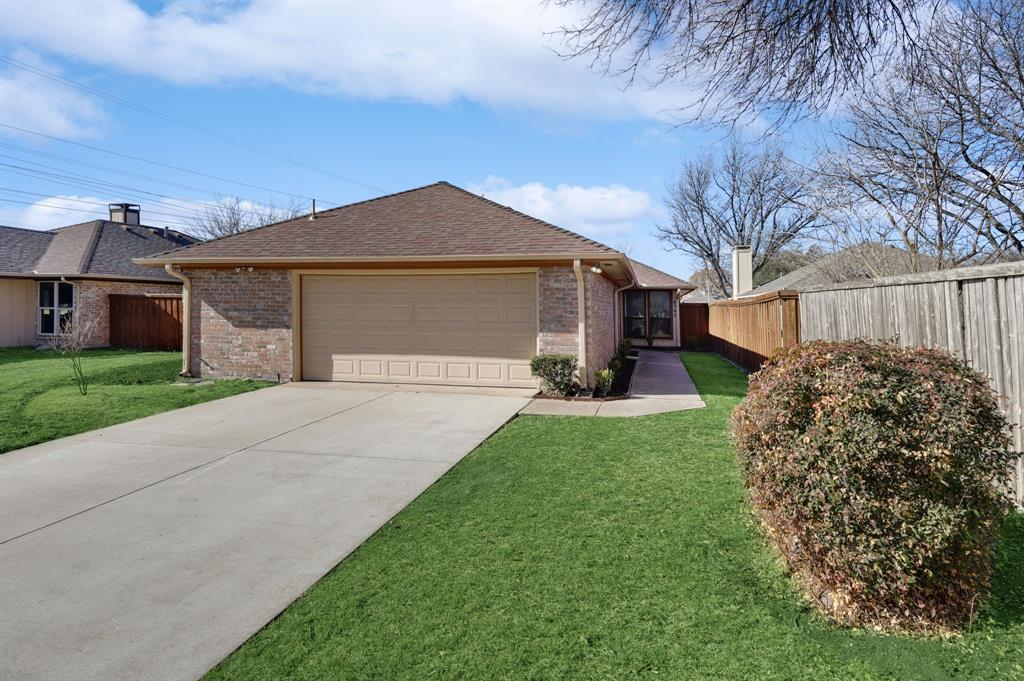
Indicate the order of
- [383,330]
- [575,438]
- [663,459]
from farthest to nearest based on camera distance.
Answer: [383,330] < [575,438] < [663,459]

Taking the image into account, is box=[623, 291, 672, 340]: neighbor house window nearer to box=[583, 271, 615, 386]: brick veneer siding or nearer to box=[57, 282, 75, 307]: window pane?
box=[583, 271, 615, 386]: brick veneer siding

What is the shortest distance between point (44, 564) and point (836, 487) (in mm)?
5075

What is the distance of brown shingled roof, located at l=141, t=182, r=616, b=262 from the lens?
11.2 m

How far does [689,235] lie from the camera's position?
38719 millimetres

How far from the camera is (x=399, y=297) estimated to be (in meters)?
12.0

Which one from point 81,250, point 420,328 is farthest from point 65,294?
point 420,328

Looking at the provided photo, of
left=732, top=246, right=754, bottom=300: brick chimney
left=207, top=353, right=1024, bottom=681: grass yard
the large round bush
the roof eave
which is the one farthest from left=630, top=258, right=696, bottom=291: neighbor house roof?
the large round bush

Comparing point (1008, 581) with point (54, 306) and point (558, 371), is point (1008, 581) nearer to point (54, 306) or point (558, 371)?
point (558, 371)

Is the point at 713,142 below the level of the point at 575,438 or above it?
above

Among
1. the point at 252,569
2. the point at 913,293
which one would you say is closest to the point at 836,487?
the point at 913,293

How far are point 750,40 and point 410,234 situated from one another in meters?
8.42

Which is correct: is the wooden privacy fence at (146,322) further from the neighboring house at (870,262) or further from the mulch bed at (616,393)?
the neighboring house at (870,262)

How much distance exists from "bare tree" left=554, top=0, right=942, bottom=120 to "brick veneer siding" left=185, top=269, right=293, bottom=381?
30.6 feet

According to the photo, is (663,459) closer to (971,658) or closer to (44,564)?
(971,658)
